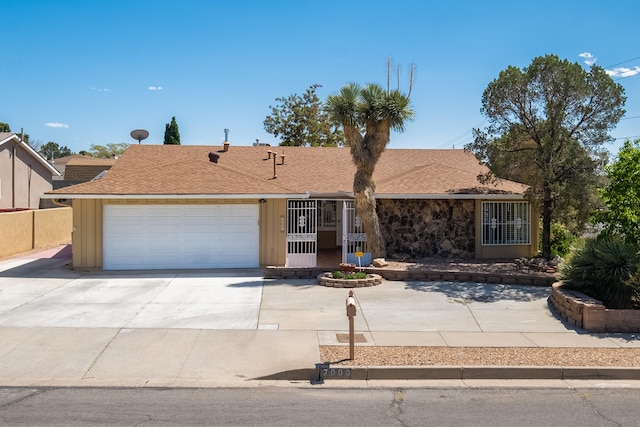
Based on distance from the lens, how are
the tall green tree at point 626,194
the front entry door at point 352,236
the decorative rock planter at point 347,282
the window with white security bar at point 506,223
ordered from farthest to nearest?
the window with white security bar at point 506,223 < the front entry door at point 352,236 < the decorative rock planter at point 347,282 < the tall green tree at point 626,194

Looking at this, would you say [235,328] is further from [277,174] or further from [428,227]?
[277,174]

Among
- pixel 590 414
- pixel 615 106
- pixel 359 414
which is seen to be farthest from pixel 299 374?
pixel 615 106

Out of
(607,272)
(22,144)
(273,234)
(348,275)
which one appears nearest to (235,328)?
(348,275)

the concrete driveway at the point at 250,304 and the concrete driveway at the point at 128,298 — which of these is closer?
the concrete driveway at the point at 250,304

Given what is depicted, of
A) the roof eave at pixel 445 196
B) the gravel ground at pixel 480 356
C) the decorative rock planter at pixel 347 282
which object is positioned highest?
the roof eave at pixel 445 196

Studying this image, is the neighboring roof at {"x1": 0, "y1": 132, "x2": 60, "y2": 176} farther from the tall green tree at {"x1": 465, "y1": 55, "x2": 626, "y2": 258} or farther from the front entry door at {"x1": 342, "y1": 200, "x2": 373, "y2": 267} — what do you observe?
the tall green tree at {"x1": 465, "y1": 55, "x2": 626, "y2": 258}

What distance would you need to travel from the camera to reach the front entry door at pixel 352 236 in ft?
55.2

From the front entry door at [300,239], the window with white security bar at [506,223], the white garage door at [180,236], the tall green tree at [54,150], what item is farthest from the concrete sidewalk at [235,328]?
the tall green tree at [54,150]

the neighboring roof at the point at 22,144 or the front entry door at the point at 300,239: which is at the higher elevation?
the neighboring roof at the point at 22,144

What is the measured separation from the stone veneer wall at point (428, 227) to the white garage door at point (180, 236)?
4.81 m

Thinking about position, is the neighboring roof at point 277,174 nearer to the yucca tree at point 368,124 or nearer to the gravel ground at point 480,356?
the yucca tree at point 368,124

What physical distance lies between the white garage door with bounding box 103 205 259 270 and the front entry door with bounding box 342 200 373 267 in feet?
9.12

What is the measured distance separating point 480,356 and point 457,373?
0.80 m

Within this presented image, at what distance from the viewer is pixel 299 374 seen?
7.53 metres
